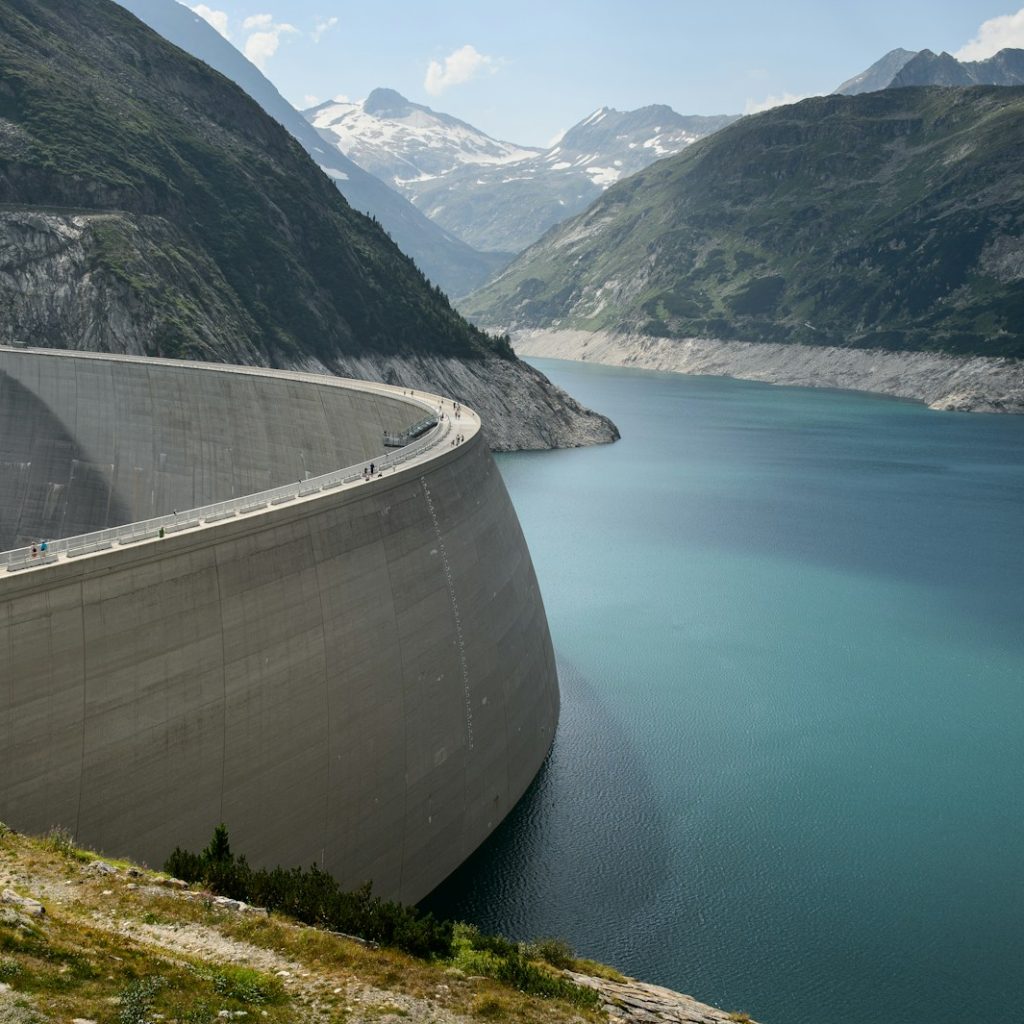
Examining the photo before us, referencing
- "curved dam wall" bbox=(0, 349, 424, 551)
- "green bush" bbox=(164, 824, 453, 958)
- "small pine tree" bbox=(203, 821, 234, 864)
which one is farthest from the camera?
"curved dam wall" bbox=(0, 349, 424, 551)

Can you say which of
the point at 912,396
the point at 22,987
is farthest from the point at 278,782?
the point at 912,396

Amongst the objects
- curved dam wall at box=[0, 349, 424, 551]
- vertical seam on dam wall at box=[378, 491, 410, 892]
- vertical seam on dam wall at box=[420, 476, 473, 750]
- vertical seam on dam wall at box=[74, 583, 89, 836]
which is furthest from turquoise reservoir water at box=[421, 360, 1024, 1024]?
curved dam wall at box=[0, 349, 424, 551]

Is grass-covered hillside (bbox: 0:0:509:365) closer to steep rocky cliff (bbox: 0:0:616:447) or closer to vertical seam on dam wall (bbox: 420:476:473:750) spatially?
steep rocky cliff (bbox: 0:0:616:447)

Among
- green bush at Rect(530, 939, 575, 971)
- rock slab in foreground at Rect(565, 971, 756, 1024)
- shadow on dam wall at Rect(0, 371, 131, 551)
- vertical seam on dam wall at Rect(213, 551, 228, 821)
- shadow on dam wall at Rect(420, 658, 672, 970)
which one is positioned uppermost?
shadow on dam wall at Rect(0, 371, 131, 551)

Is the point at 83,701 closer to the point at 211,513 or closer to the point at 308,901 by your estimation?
the point at 308,901

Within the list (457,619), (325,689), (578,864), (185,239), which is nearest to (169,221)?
(185,239)

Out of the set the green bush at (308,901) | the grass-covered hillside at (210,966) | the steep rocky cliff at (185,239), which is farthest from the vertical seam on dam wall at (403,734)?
the steep rocky cliff at (185,239)
